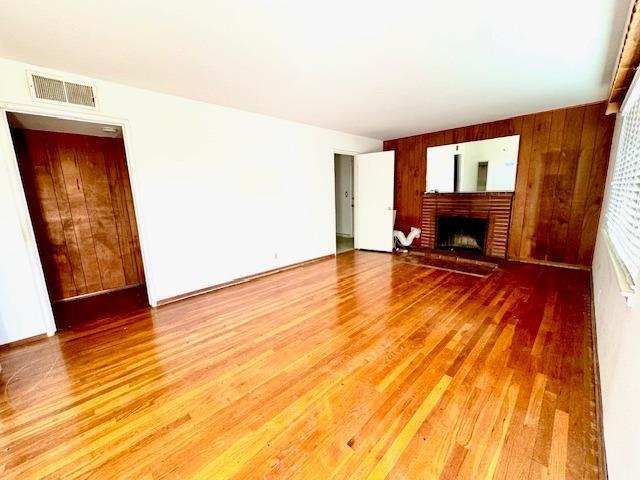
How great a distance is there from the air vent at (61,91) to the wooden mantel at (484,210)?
5108mm

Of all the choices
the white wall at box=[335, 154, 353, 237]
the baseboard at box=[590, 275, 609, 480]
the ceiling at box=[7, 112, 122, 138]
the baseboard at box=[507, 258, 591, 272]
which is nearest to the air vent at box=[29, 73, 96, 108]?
the ceiling at box=[7, 112, 122, 138]

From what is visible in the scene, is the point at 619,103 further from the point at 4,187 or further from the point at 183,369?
the point at 4,187

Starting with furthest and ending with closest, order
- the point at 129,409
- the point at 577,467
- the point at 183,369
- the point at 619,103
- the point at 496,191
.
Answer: the point at 496,191 → the point at 619,103 → the point at 183,369 → the point at 129,409 → the point at 577,467

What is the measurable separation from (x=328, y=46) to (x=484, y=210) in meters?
3.91

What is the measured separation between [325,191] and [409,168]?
198 centimetres

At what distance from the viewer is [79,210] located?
3.32 m

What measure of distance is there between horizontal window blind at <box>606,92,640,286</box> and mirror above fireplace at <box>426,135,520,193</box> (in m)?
1.68

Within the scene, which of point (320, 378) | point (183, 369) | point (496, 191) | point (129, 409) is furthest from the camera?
point (496, 191)

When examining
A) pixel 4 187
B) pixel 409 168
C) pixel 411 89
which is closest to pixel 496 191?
pixel 409 168

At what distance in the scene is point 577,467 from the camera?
113 cm

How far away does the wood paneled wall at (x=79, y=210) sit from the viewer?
3.06 meters

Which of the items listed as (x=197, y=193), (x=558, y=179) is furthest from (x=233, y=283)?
(x=558, y=179)

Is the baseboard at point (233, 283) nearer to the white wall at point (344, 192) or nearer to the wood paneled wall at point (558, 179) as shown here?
the white wall at point (344, 192)

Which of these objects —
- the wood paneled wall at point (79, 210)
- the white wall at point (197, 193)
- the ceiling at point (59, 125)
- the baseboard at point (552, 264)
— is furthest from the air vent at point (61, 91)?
the baseboard at point (552, 264)
